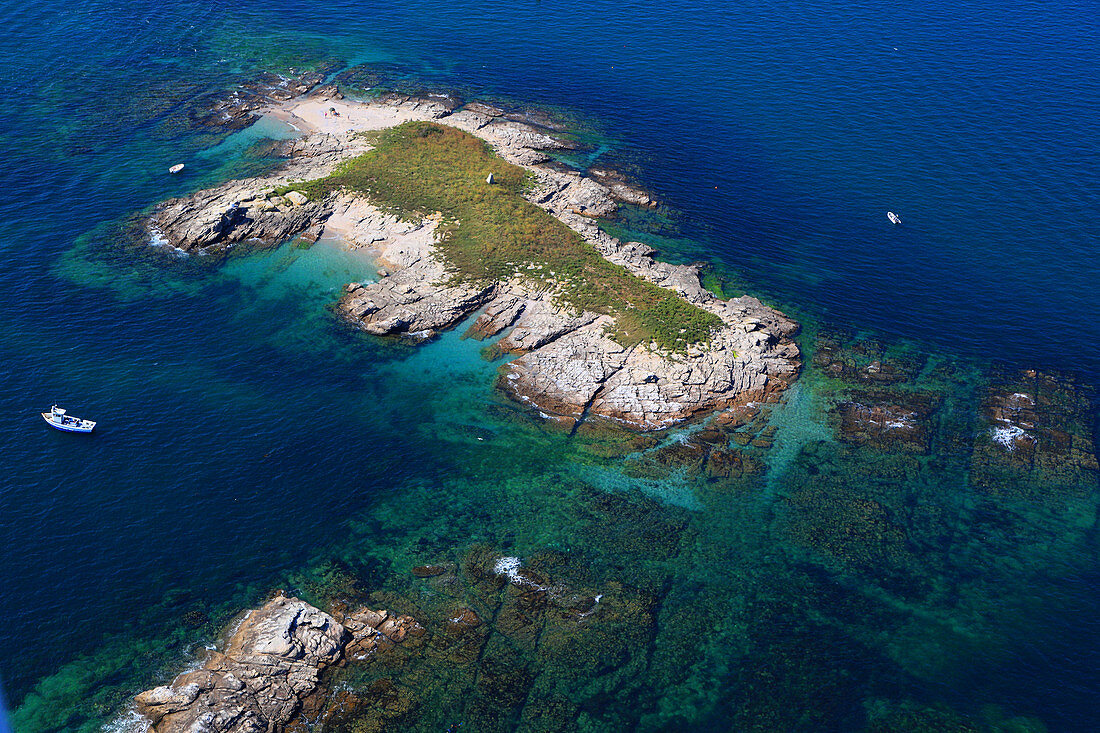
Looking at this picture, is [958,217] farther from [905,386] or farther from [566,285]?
[566,285]

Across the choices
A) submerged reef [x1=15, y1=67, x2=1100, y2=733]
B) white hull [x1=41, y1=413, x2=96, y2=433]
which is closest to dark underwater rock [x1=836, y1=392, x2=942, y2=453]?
submerged reef [x1=15, y1=67, x2=1100, y2=733]

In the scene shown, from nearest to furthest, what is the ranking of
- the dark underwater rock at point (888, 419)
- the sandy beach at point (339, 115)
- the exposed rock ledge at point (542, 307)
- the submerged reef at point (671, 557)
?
1. the submerged reef at point (671, 557)
2. the dark underwater rock at point (888, 419)
3. the exposed rock ledge at point (542, 307)
4. the sandy beach at point (339, 115)

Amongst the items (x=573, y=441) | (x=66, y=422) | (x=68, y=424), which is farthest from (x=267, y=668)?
(x=573, y=441)

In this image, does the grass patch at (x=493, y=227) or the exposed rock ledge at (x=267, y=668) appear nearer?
the exposed rock ledge at (x=267, y=668)

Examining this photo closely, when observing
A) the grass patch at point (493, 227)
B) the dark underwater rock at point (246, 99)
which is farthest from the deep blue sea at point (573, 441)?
the grass patch at point (493, 227)

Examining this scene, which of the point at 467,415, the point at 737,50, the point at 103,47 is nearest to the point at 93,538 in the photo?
the point at 467,415

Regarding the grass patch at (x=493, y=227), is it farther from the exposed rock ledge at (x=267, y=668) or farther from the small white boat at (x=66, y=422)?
the exposed rock ledge at (x=267, y=668)

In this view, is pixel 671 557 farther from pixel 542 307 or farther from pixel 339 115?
pixel 339 115

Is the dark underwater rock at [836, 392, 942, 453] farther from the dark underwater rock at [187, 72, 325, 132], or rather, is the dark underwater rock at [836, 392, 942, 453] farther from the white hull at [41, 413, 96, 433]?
the dark underwater rock at [187, 72, 325, 132]
